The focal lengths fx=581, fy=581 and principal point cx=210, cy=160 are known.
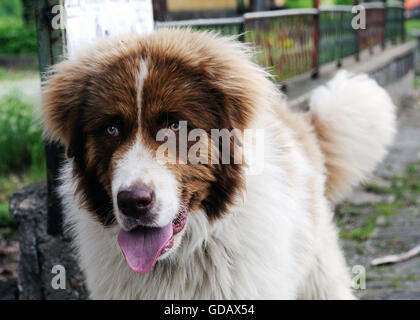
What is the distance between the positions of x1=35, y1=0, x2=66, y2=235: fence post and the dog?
0.44 meters

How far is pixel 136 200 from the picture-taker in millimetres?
2455

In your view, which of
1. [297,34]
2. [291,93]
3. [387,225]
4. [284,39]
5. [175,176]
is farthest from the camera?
[297,34]

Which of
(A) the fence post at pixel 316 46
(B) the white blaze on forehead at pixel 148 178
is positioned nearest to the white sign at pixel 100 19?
(B) the white blaze on forehead at pixel 148 178

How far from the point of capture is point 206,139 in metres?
2.76

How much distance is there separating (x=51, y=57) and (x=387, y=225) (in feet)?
12.1

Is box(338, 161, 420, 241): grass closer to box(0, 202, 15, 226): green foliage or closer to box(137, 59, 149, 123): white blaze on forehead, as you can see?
box(0, 202, 15, 226): green foliage

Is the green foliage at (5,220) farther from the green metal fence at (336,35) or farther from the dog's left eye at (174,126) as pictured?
the green metal fence at (336,35)

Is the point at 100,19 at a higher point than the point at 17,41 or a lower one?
lower

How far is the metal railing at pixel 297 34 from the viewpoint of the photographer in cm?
554

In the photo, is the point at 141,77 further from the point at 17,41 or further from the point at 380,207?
the point at 17,41

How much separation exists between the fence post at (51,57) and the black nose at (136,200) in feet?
4.20

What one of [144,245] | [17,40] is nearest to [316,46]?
[144,245]

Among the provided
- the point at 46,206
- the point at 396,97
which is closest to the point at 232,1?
the point at 396,97

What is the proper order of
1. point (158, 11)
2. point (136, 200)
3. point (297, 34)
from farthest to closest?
point (297, 34) → point (158, 11) → point (136, 200)
